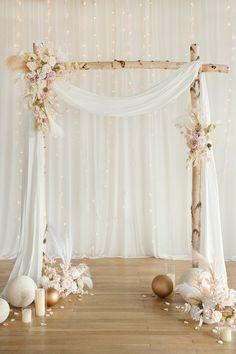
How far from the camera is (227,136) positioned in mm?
4906

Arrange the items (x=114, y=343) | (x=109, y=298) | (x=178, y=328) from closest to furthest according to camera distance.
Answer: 1. (x=114, y=343)
2. (x=178, y=328)
3. (x=109, y=298)

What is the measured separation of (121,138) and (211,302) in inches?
98.6

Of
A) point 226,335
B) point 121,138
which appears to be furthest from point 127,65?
point 226,335

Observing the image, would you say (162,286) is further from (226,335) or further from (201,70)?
(201,70)

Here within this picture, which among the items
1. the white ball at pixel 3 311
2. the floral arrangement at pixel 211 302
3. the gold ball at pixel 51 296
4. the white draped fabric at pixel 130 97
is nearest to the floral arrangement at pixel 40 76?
the white draped fabric at pixel 130 97

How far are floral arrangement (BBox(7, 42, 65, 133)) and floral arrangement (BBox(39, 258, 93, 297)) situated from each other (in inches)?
45.8

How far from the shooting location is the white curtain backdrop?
4.91 metres

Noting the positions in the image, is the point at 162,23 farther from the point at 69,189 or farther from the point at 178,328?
the point at 178,328

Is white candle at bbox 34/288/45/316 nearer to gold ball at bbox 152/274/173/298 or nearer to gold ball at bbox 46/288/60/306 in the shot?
gold ball at bbox 46/288/60/306

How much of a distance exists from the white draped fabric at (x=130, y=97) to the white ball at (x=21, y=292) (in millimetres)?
1464

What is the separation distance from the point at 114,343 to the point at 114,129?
2.85 m

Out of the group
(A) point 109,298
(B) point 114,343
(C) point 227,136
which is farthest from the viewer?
(C) point 227,136

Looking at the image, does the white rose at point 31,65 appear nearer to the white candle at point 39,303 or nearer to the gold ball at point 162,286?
the white candle at point 39,303

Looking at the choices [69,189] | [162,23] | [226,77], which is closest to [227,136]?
[226,77]
